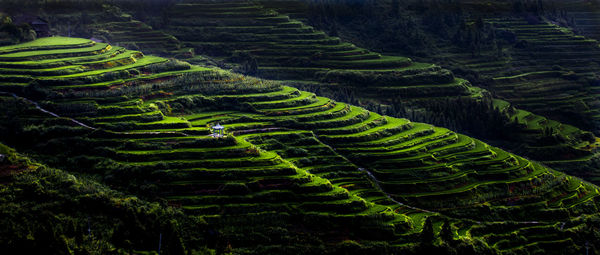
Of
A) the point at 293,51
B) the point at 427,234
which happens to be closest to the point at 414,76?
the point at 293,51

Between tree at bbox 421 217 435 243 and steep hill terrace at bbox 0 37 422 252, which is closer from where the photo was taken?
tree at bbox 421 217 435 243

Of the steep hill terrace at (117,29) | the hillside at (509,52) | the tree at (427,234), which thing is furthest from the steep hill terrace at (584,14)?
the tree at (427,234)

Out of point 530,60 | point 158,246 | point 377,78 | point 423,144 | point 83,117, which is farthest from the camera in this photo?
point 530,60

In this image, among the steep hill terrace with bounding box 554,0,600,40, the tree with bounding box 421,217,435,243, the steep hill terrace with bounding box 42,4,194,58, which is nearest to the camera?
the tree with bounding box 421,217,435,243

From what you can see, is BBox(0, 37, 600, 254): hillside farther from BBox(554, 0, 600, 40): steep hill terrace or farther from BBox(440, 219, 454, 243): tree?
BBox(554, 0, 600, 40): steep hill terrace

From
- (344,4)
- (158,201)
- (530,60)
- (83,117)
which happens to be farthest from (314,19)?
(158,201)

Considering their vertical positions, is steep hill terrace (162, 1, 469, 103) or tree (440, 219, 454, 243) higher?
steep hill terrace (162, 1, 469, 103)

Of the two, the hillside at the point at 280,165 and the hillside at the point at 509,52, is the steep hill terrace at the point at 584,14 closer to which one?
the hillside at the point at 509,52

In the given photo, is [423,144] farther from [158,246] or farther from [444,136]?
[158,246]

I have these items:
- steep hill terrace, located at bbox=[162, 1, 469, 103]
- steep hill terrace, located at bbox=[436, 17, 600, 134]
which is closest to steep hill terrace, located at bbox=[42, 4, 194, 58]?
steep hill terrace, located at bbox=[162, 1, 469, 103]
